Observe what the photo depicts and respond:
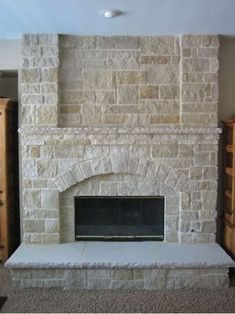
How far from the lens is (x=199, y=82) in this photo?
10.9 ft

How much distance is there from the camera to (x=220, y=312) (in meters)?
2.60

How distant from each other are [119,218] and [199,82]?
1630mm

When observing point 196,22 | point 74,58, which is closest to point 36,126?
point 74,58

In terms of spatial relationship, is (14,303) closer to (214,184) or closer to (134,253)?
(134,253)

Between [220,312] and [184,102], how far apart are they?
191 centimetres

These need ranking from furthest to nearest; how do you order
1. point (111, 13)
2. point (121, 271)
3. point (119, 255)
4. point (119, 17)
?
point (119, 255) < point (121, 271) < point (119, 17) < point (111, 13)

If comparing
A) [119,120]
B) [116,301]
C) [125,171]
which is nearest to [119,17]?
[119,120]

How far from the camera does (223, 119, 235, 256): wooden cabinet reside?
3.31 metres

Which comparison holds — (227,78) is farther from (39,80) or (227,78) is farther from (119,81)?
(39,80)

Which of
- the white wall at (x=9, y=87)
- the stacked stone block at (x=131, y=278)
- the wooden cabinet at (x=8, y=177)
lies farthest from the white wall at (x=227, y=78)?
the white wall at (x=9, y=87)

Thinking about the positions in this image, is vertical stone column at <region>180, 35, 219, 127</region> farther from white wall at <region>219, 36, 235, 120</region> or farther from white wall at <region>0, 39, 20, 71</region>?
white wall at <region>0, 39, 20, 71</region>

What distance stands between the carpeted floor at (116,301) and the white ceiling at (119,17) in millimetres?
2370

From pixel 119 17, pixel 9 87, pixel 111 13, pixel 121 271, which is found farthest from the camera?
pixel 9 87

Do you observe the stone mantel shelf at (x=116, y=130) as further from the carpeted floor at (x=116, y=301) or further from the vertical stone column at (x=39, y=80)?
the carpeted floor at (x=116, y=301)
